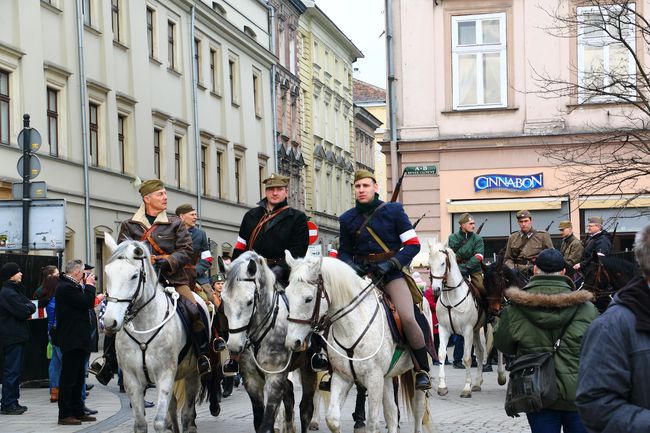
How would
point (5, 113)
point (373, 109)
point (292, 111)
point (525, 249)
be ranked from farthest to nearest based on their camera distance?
point (373, 109) → point (292, 111) → point (5, 113) → point (525, 249)

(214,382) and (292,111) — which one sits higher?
(292,111)

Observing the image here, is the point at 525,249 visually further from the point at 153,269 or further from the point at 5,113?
the point at 5,113

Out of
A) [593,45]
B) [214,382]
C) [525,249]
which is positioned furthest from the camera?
[593,45]

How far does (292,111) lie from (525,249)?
4143cm

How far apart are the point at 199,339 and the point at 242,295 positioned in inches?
51.1

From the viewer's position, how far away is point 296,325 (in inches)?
367

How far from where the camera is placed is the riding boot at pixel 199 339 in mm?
10812

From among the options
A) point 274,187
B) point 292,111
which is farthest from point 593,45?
point 292,111

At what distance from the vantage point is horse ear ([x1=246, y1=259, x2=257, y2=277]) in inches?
389

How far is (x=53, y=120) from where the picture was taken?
30.8 metres

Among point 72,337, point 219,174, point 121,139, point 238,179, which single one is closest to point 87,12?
point 121,139

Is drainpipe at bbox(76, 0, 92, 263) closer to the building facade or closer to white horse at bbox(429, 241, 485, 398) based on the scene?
white horse at bbox(429, 241, 485, 398)

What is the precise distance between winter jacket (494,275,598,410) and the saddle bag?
5 centimetres

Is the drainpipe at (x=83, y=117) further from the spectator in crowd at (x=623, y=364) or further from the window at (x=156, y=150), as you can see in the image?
the spectator in crowd at (x=623, y=364)
